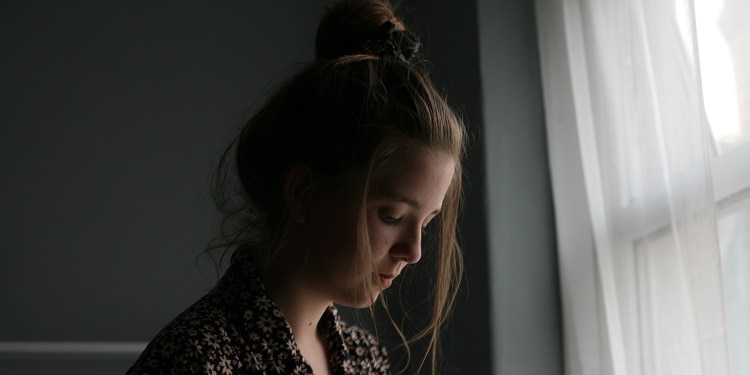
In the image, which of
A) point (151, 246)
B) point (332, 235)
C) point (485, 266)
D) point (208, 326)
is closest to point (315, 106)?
point (332, 235)

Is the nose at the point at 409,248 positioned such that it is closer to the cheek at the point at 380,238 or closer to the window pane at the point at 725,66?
the cheek at the point at 380,238

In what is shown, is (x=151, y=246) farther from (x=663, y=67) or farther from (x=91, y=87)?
(x=663, y=67)

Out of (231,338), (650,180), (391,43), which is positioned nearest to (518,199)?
(650,180)

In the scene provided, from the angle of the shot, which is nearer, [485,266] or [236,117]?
[485,266]

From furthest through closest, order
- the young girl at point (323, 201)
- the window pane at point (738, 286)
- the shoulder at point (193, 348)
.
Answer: the window pane at point (738, 286) → the young girl at point (323, 201) → the shoulder at point (193, 348)

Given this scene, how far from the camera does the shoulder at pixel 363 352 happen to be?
1.27m

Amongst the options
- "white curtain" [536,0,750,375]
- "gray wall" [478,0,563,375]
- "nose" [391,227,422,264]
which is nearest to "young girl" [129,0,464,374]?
"nose" [391,227,422,264]

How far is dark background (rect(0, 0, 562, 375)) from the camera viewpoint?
1.76m

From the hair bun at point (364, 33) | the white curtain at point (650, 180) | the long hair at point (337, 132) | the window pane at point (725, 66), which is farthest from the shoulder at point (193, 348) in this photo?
the window pane at point (725, 66)

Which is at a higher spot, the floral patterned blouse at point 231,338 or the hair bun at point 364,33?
the hair bun at point 364,33

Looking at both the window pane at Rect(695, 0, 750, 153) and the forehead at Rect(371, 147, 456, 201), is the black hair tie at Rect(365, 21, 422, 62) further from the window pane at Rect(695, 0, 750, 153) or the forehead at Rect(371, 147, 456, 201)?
the window pane at Rect(695, 0, 750, 153)

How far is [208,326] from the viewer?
40.6 inches

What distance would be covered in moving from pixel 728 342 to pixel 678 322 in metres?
0.12

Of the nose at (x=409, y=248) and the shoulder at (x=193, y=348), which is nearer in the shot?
the shoulder at (x=193, y=348)
